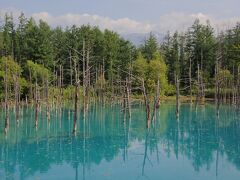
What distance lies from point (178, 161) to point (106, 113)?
2508 centimetres

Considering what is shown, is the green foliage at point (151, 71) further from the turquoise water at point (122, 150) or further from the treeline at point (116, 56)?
the turquoise water at point (122, 150)

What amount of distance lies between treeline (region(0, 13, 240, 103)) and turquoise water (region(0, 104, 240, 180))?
19.5 m

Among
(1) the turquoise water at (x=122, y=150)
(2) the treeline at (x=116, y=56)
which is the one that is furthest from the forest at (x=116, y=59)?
(1) the turquoise water at (x=122, y=150)

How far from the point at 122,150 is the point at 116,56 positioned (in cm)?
4682

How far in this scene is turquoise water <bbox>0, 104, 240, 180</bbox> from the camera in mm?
21833

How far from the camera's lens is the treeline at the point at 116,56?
6166 cm

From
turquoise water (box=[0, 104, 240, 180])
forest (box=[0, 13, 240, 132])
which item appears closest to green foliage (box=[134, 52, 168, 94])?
forest (box=[0, 13, 240, 132])

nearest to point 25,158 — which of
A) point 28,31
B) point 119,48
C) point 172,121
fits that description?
point 172,121

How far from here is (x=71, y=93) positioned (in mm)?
60562

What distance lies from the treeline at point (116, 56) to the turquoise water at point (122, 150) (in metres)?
19.5

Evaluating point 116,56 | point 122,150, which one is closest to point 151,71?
point 116,56

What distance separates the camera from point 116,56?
73438 millimetres

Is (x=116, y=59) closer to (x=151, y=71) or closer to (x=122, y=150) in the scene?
(x=151, y=71)

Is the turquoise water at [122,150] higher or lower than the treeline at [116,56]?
lower
